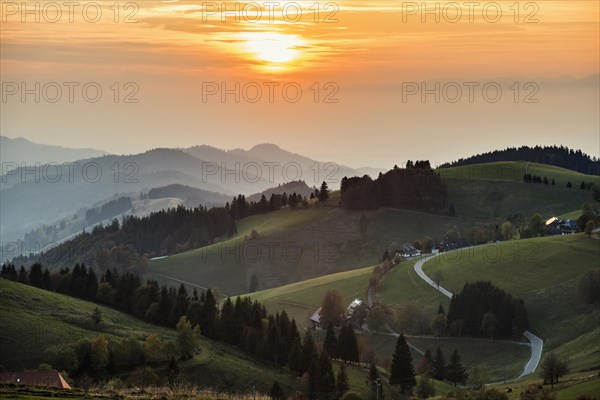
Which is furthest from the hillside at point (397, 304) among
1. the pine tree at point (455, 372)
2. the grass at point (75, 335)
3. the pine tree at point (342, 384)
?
the grass at point (75, 335)

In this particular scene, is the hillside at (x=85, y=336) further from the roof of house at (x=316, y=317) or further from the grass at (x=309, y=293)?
the grass at (x=309, y=293)

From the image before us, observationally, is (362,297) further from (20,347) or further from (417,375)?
(20,347)

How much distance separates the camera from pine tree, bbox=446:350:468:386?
118500mm

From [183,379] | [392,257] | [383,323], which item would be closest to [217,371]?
[183,379]

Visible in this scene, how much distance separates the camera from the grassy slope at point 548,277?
12556 cm

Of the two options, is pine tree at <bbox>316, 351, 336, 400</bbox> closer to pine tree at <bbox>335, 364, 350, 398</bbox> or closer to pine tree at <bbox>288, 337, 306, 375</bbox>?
pine tree at <bbox>335, 364, 350, 398</bbox>

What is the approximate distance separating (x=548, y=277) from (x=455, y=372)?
3804cm

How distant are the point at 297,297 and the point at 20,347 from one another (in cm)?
8567

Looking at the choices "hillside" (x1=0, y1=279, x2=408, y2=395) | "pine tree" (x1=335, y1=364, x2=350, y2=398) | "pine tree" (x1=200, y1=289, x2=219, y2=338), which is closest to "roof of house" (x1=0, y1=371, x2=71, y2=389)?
"hillside" (x1=0, y1=279, x2=408, y2=395)

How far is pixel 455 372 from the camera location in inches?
4690

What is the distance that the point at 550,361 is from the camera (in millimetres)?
98125

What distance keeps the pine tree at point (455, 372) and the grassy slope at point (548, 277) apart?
12.5 meters

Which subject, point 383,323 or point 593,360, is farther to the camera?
point 383,323

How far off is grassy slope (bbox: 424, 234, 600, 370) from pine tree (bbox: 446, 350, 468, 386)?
1247cm
